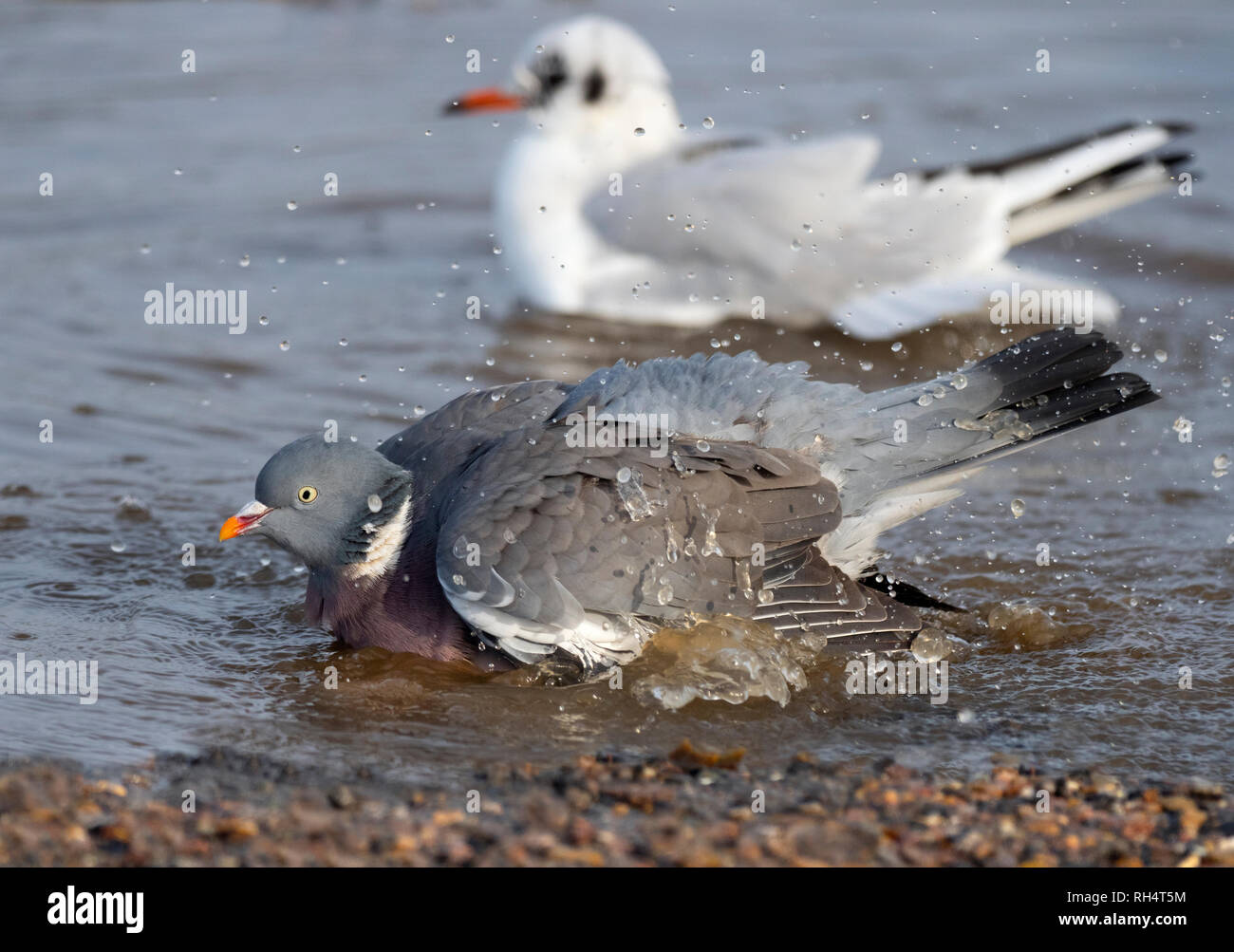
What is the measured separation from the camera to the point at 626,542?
15.3ft

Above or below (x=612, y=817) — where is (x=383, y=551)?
above

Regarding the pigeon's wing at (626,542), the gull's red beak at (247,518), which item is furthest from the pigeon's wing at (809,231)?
the gull's red beak at (247,518)

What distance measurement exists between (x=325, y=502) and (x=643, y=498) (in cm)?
109

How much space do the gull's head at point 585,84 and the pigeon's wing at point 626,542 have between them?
485 cm

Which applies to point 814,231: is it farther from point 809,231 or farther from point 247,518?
point 247,518

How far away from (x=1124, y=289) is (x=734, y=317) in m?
2.52

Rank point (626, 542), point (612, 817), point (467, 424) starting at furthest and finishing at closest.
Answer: point (467, 424) < point (626, 542) < point (612, 817)

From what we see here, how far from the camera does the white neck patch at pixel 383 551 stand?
4988mm

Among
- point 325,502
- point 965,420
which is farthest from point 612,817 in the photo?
point 965,420

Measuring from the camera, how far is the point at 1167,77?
39.3 ft

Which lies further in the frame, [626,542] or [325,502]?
[325,502]

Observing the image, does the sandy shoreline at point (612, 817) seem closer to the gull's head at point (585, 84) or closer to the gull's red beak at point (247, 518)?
the gull's red beak at point (247, 518)
